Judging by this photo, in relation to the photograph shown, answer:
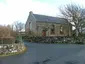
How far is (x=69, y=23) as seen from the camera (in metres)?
36.6

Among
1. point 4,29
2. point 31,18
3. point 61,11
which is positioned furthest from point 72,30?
point 4,29

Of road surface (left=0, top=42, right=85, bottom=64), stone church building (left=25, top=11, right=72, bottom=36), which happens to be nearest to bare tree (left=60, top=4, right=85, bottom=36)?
stone church building (left=25, top=11, right=72, bottom=36)

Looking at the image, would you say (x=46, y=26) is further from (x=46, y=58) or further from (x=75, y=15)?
(x=46, y=58)

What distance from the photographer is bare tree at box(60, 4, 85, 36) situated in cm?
3388

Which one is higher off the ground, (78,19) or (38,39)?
(78,19)

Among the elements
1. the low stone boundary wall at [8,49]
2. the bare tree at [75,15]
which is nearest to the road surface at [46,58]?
the low stone boundary wall at [8,49]

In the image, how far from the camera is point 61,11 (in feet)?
120

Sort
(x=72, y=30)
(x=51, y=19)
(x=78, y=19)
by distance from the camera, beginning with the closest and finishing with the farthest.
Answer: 1. (x=78, y=19)
2. (x=72, y=30)
3. (x=51, y=19)

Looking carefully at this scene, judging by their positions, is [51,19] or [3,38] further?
[51,19]

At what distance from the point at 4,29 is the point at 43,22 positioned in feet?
81.3

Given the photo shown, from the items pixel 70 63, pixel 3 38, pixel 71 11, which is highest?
pixel 71 11

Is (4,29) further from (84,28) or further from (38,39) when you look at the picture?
(84,28)

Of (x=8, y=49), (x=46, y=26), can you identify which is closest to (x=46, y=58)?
(x=8, y=49)

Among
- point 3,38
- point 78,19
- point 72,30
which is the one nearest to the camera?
point 3,38
